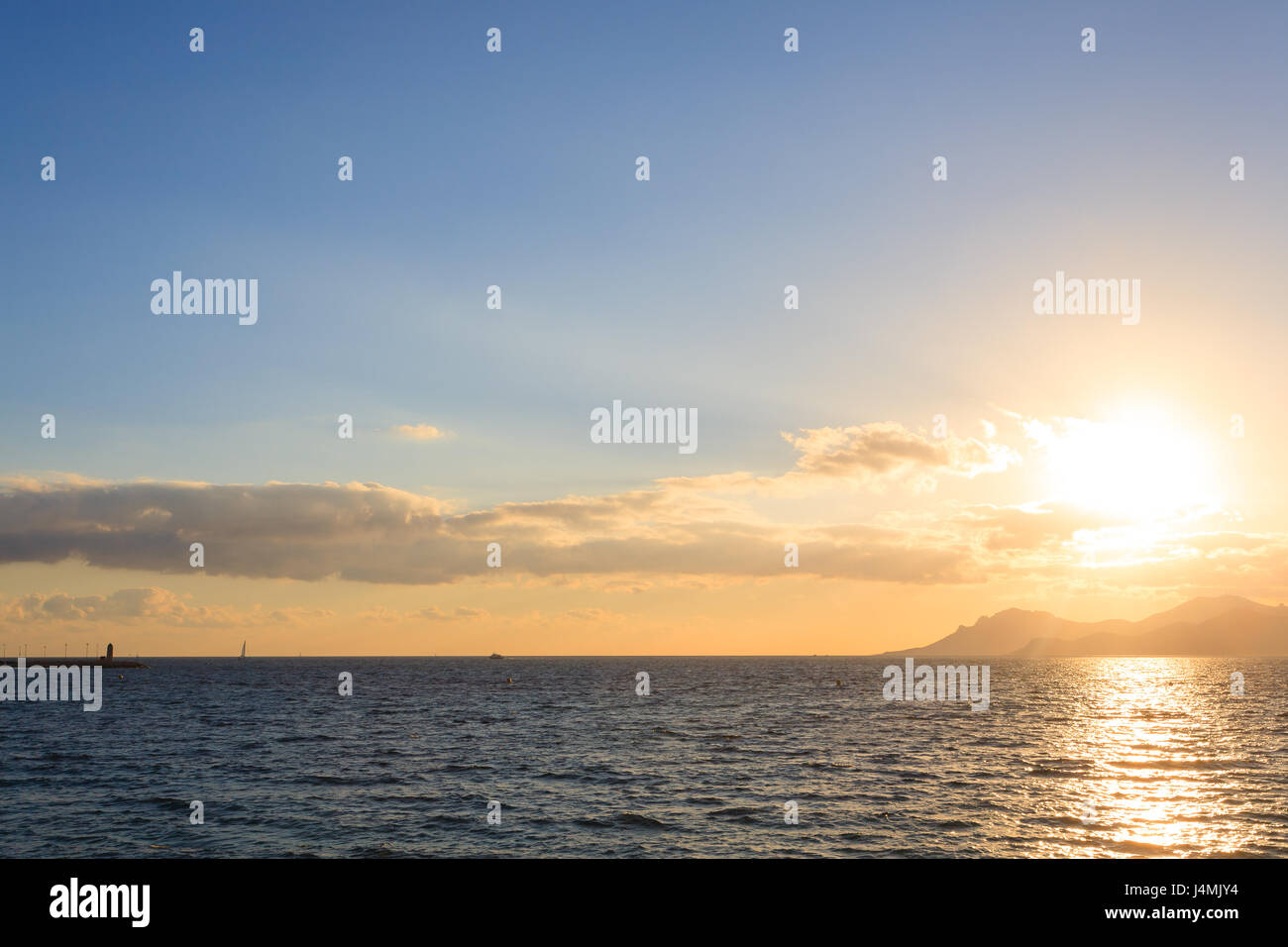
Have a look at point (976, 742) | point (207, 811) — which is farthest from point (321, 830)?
point (976, 742)

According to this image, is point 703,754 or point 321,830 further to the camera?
point 703,754

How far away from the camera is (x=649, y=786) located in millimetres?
42719

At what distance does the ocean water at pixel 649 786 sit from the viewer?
3133 cm

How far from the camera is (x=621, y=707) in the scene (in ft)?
326

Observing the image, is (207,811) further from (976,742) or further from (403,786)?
(976,742)

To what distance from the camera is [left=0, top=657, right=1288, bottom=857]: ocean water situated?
3133 centimetres
